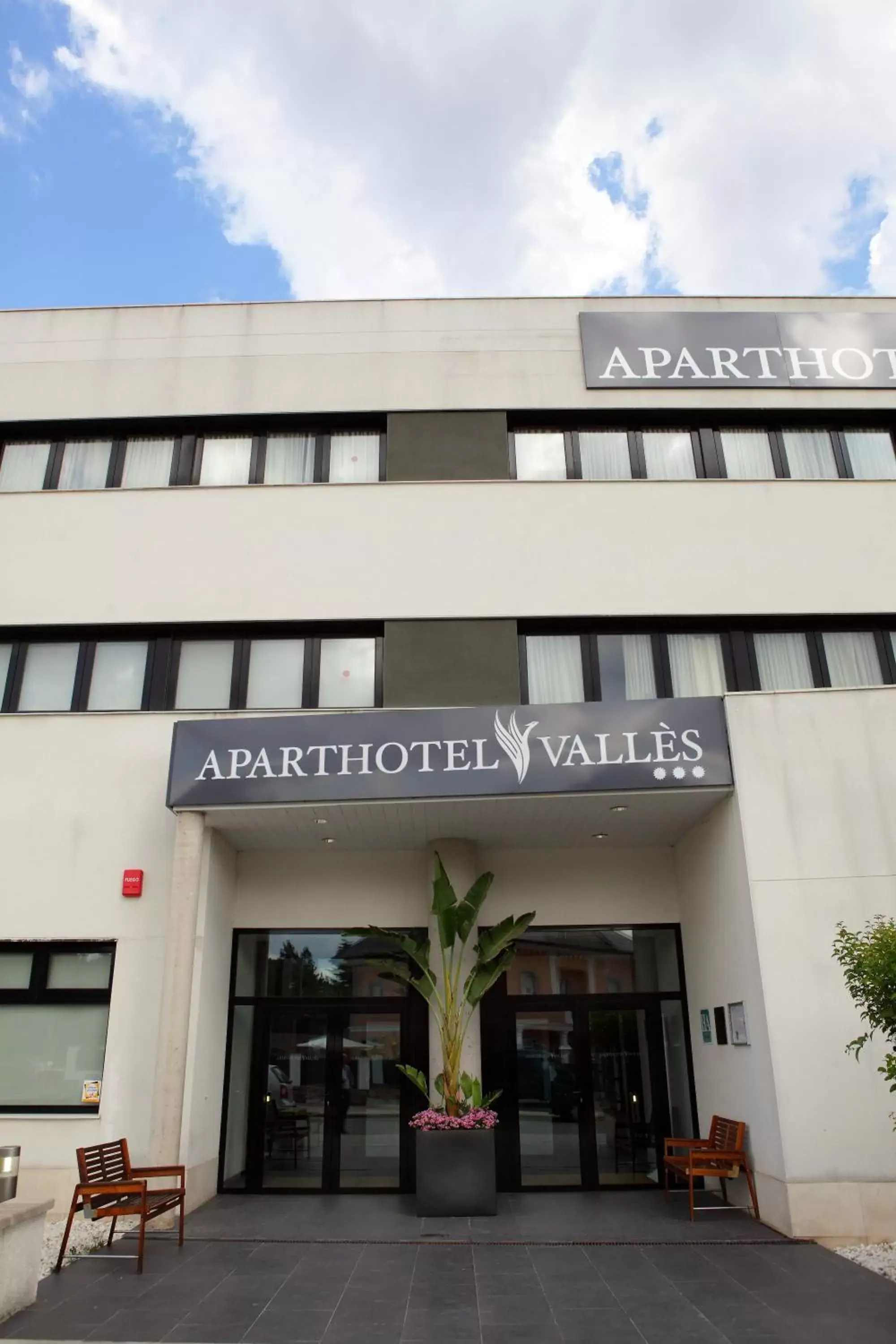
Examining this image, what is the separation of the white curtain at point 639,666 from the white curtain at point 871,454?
4300 millimetres

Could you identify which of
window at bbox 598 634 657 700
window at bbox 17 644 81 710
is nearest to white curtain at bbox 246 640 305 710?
window at bbox 17 644 81 710

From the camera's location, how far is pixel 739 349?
46.5ft

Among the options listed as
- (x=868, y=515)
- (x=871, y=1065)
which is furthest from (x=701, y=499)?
(x=871, y=1065)

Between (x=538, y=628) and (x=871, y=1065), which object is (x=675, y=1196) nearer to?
(x=871, y=1065)

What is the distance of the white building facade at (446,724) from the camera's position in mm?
9945

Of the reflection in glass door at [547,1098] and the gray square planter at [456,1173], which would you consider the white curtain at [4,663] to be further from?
the reflection in glass door at [547,1098]

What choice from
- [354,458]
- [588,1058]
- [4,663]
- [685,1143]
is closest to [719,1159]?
[685,1143]

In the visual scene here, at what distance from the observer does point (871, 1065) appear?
29.3ft

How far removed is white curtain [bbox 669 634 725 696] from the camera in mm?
12383

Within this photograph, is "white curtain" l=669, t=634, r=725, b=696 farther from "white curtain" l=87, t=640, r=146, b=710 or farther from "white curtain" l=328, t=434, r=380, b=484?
"white curtain" l=87, t=640, r=146, b=710

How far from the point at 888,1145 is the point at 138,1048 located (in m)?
7.86

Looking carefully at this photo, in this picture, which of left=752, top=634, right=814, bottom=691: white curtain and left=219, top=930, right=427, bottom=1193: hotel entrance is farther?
left=752, top=634, right=814, bottom=691: white curtain

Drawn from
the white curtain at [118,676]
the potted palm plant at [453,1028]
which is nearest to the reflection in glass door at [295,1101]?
the potted palm plant at [453,1028]

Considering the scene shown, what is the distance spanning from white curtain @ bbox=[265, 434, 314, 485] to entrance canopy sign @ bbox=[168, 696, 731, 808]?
4675mm
